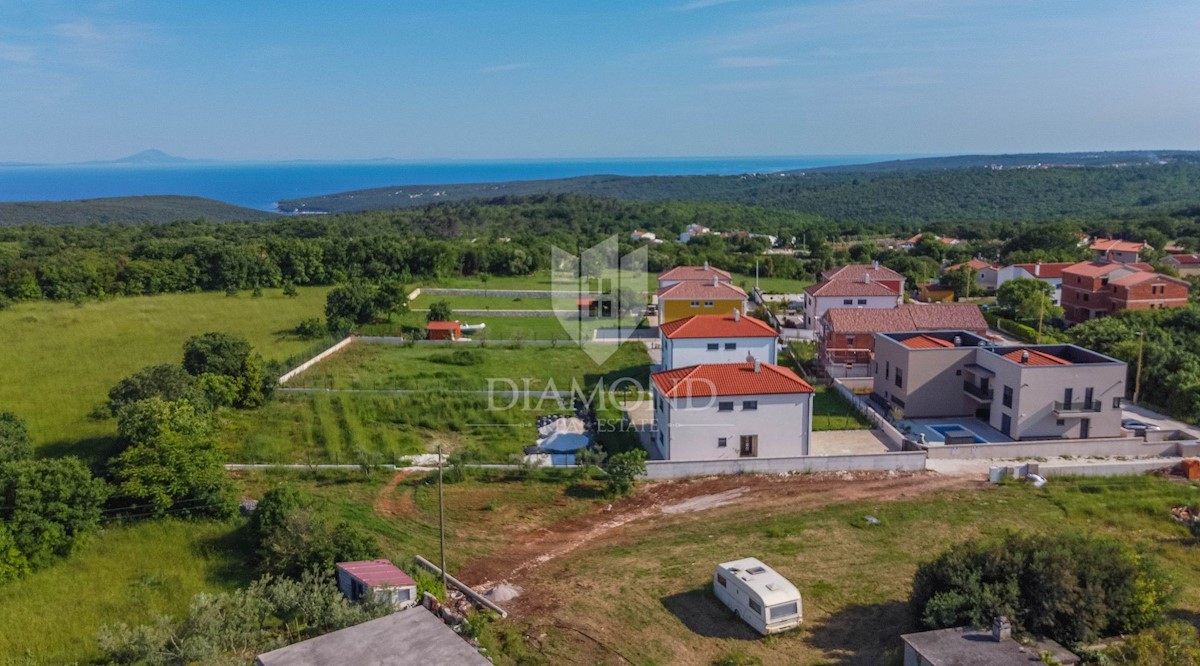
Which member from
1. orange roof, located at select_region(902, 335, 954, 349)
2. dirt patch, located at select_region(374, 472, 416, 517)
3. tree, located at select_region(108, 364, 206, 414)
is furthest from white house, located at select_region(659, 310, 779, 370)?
tree, located at select_region(108, 364, 206, 414)

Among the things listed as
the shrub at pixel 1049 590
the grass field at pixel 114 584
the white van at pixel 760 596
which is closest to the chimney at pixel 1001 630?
the shrub at pixel 1049 590

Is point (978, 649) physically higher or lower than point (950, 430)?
higher

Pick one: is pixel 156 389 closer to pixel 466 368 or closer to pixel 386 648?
pixel 466 368

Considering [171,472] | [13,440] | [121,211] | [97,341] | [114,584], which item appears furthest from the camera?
[121,211]

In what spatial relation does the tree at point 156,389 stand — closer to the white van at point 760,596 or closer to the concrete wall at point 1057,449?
the white van at point 760,596

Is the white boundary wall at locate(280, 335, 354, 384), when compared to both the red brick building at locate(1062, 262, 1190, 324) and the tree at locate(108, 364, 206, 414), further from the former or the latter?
the red brick building at locate(1062, 262, 1190, 324)

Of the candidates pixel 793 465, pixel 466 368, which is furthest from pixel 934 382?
pixel 466 368
